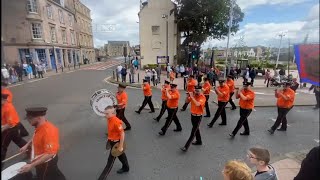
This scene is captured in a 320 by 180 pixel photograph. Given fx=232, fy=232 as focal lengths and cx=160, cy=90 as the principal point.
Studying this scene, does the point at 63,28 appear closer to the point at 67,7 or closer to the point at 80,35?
the point at 67,7

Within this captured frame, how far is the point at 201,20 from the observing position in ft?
95.0

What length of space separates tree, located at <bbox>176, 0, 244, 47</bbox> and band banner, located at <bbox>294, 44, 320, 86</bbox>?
2510cm

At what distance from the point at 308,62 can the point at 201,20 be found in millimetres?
28854

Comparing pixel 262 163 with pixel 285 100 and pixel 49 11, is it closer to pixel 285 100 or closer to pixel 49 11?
pixel 49 11

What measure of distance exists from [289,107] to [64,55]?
5.69 meters

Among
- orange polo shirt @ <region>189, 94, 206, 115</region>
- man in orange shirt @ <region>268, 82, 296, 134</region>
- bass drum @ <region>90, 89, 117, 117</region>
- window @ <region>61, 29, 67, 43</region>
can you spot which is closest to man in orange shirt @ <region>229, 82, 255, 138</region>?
man in orange shirt @ <region>268, 82, 296, 134</region>

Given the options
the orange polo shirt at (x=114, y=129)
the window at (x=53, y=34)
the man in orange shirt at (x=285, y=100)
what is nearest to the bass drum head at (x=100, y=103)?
the orange polo shirt at (x=114, y=129)

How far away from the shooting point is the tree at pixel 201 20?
2670 cm

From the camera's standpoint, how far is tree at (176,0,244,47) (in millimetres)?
26703

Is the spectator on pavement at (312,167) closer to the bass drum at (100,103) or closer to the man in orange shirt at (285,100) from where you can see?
the man in orange shirt at (285,100)

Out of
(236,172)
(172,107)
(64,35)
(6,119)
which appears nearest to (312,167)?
(236,172)

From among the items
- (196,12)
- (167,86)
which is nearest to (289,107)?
(167,86)

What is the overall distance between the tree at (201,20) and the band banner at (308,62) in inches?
988

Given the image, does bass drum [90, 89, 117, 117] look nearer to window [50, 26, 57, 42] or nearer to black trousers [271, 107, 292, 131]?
window [50, 26, 57, 42]
